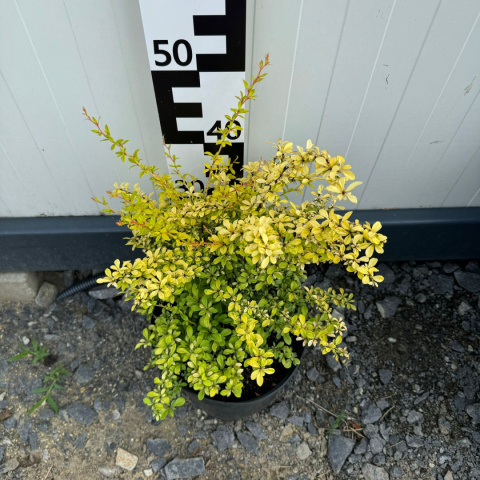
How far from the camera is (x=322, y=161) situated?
1.21 metres

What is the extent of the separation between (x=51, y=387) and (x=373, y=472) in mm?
1868

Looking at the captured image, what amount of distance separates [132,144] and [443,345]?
2.25m

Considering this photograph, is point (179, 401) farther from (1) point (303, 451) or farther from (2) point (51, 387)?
(2) point (51, 387)

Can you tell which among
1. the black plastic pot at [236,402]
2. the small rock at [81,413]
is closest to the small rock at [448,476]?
the black plastic pot at [236,402]

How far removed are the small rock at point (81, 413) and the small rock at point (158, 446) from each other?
37cm

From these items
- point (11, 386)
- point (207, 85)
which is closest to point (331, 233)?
point (207, 85)

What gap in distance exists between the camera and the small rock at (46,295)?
2.47 metres

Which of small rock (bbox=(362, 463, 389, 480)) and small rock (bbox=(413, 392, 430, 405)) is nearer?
small rock (bbox=(362, 463, 389, 480))

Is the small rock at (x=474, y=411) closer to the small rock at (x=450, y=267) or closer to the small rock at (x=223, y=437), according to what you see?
the small rock at (x=450, y=267)

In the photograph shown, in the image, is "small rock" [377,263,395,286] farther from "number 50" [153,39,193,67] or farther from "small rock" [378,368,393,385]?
"number 50" [153,39,193,67]

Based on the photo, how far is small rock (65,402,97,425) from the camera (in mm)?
2055

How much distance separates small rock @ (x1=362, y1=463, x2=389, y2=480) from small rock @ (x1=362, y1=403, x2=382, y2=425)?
22 centimetres

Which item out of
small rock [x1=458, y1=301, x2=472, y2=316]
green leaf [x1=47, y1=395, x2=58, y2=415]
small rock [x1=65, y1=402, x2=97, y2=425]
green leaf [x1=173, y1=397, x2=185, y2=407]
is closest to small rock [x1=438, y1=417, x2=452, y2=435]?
small rock [x1=458, y1=301, x2=472, y2=316]

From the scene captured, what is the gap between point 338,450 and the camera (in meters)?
1.96
